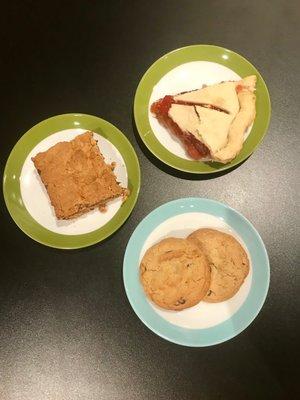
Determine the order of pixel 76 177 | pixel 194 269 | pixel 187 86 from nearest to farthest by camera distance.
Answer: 1. pixel 194 269
2. pixel 76 177
3. pixel 187 86

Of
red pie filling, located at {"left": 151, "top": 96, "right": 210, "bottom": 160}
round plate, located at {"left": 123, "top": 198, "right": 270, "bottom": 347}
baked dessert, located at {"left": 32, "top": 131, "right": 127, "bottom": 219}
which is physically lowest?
round plate, located at {"left": 123, "top": 198, "right": 270, "bottom": 347}

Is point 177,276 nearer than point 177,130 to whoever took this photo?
Yes

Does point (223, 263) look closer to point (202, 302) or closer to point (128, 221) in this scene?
point (202, 302)

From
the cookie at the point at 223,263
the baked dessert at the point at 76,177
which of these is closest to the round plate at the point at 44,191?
the baked dessert at the point at 76,177

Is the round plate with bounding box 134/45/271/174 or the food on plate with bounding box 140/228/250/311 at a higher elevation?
the round plate with bounding box 134/45/271/174

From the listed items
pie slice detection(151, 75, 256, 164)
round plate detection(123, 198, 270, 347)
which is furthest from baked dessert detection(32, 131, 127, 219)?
pie slice detection(151, 75, 256, 164)

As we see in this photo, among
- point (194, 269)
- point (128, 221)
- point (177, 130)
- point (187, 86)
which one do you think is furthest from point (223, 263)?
point (187, 86)

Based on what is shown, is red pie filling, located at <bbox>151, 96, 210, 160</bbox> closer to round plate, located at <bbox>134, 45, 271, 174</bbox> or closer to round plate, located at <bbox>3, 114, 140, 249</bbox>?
round plate, located at <bbox>134, 45, 271, 174</bbox>
